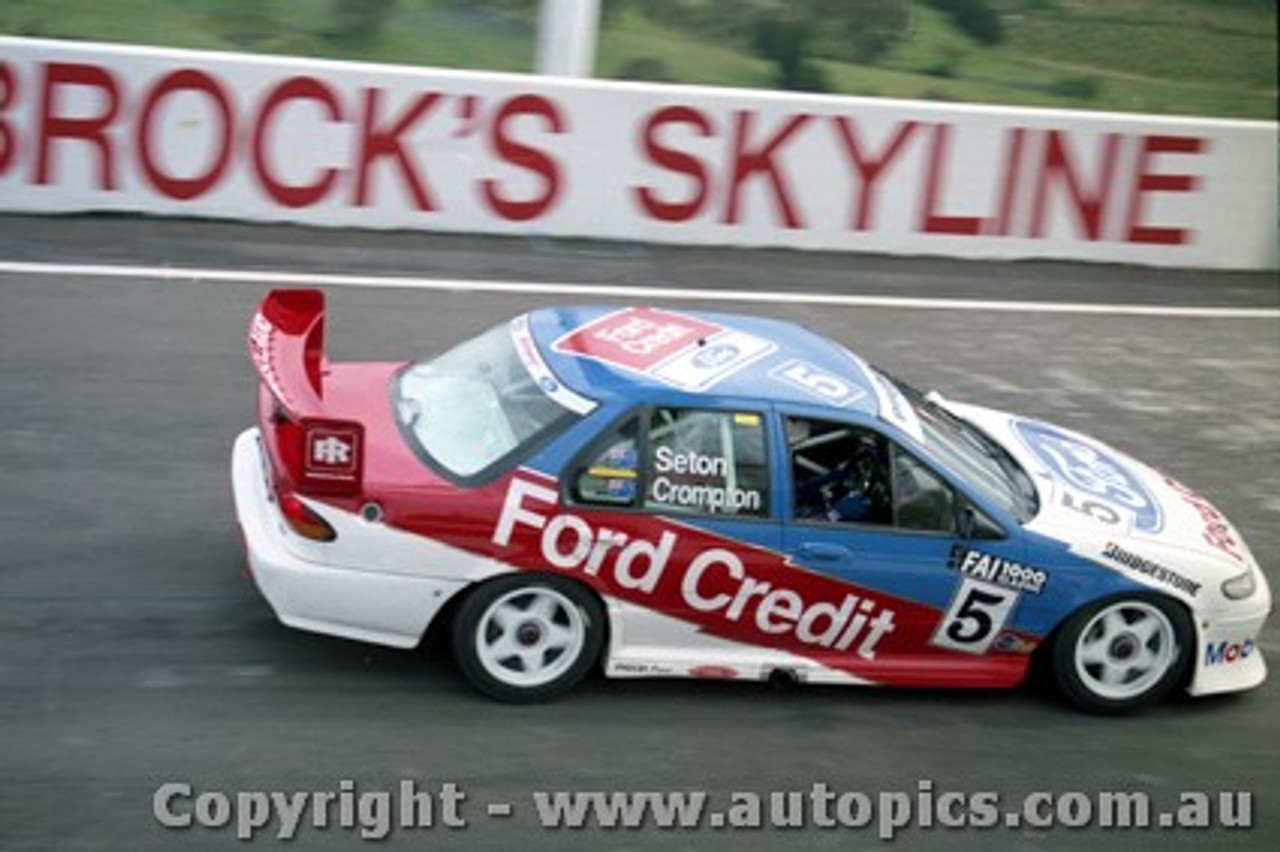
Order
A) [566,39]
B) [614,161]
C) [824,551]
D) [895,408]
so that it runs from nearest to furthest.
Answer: [824,551] → [895,408] → [614,161] → [566,39]

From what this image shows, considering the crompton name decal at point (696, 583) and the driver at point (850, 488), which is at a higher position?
the driver at point (850, 488)

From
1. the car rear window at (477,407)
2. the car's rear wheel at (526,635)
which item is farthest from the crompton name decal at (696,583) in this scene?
the car rear window at (477,407)

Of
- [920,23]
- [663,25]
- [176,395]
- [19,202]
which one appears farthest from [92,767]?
[920,23]

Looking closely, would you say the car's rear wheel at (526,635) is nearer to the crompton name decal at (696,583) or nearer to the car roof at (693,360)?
the crompton name decal at (696,583)

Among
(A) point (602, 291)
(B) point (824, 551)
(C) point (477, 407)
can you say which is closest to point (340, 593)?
(C) point (477, 407)

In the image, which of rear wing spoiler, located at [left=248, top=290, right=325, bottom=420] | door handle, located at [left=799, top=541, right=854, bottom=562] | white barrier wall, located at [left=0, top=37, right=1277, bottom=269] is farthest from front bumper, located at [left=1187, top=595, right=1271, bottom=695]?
white barrier wall, located at [left=0, top=37, right=1277, bottom=269]

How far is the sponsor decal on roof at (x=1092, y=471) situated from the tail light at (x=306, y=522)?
314 centimetres

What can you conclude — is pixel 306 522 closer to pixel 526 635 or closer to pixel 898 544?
pixel 526 635

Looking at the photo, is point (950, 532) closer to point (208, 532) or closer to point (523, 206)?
point (208, 532)

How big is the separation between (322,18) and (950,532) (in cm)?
846

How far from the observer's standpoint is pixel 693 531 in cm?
749

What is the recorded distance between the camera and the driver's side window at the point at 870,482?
304 inches

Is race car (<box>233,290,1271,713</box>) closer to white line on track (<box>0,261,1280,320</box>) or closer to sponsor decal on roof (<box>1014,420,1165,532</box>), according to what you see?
sponsor decal on roof (<box>1014,420,1165,532</box>)

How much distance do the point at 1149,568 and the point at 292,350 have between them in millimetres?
3556
